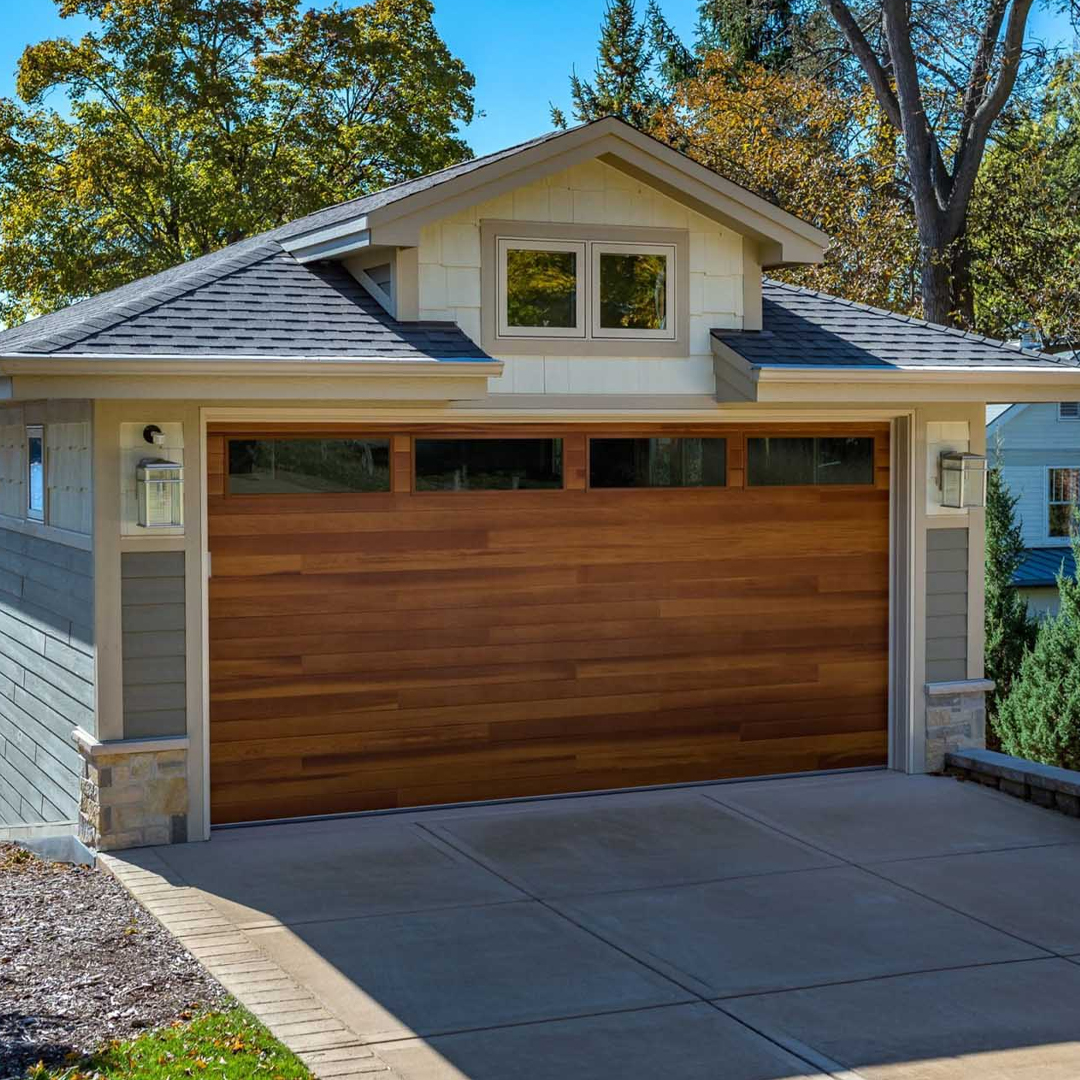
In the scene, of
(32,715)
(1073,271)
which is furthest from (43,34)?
(32,715)

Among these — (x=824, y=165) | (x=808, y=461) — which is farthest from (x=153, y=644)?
(x=824, y=165)

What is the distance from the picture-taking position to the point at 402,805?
9672 millimetres

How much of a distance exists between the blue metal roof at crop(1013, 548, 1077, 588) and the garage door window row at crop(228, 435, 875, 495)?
678 inches

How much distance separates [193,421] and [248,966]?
131 inches

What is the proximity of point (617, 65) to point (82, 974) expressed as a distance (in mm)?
37041

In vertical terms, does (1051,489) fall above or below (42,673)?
above

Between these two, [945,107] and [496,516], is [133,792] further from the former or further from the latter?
[945,107]

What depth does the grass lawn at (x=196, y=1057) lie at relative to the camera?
5418 mm

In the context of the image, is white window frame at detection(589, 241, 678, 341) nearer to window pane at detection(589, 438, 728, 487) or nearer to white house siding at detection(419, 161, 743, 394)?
white house siding at detection(419, 161, 743, 394)

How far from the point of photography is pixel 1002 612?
16.0 meters

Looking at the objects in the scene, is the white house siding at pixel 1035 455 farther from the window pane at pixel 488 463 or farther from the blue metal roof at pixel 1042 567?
the window pane at pixel 488 463

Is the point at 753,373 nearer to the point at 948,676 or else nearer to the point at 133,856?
the point at 948,676

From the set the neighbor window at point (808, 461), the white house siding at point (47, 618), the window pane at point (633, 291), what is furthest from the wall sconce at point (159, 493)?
the neighbor window at point (808, 461)

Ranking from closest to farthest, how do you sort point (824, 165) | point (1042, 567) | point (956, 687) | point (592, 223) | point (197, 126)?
point (592, 223) → point (956, 687) → point (824, 165) → point (197, 126) → point (1042, 567)
